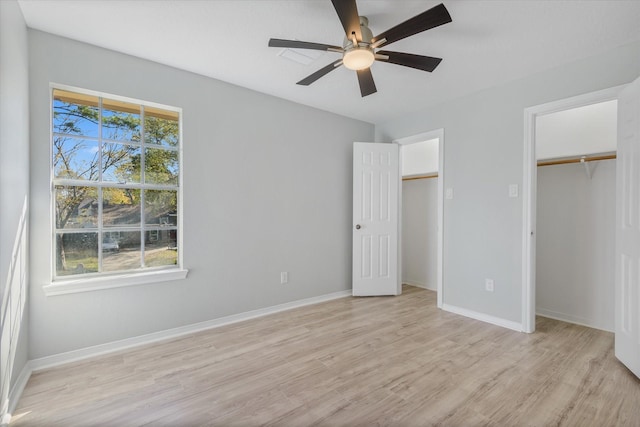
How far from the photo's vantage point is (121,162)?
2.62 metres

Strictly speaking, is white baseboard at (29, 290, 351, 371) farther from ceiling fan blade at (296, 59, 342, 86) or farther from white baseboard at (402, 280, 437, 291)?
ceiling fan blade at (296, 59, 342, 86)

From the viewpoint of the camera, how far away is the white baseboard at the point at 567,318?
296 cm

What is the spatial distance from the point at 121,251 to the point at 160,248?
307mm

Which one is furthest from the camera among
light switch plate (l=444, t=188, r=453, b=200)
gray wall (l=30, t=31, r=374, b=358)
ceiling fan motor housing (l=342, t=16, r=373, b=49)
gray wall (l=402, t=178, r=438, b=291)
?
gray wall (l=402, t=178, r=438, b=291)

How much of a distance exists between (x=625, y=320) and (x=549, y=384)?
2.59 feet

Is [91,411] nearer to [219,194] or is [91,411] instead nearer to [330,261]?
[219,194]

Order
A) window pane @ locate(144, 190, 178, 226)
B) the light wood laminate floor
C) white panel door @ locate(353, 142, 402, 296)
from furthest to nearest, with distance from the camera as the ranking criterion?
white panel door @ locate(353, 142, 402, 296) → window pane @ locate(144, 190, 178, 226) → the light wood laminate floor

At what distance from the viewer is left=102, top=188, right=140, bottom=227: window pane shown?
2537 millimetres

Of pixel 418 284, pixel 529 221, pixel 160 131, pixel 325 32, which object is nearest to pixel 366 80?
pixel 325 32

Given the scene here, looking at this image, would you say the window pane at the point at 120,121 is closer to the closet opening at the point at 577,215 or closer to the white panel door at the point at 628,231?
the white panel door at the point at 628,231

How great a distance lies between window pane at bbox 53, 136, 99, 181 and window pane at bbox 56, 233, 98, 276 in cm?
48

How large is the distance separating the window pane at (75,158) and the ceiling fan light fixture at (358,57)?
2.15 meters

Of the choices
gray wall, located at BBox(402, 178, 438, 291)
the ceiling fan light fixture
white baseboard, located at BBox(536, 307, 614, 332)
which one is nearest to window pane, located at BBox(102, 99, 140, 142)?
the ceiling fan light fixture

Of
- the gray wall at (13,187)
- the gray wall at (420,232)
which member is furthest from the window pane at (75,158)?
the gray wall at (420,232)
